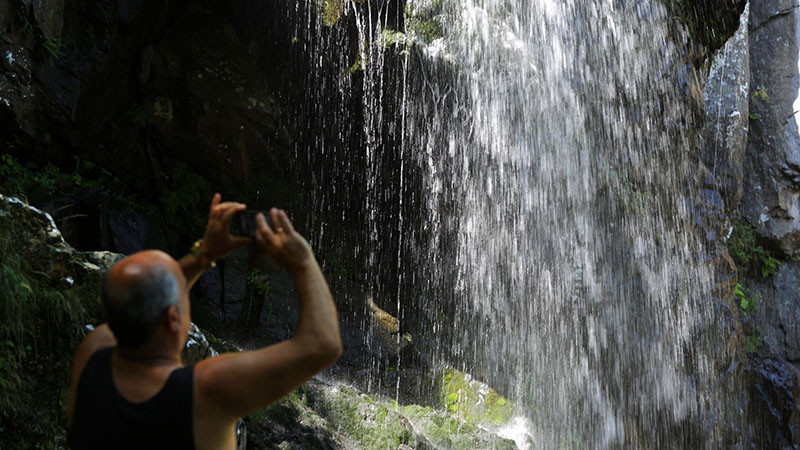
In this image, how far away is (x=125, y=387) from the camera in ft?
Result: 5.56

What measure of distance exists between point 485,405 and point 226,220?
7.64 meters

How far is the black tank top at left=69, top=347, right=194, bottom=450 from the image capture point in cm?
164

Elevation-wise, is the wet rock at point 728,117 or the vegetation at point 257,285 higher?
the wet rock at point 728,117

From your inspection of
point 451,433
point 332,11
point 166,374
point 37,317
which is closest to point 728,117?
point 332,11

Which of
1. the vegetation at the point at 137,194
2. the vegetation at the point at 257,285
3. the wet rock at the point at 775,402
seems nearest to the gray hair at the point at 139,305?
the vegetation at the point at 137,194

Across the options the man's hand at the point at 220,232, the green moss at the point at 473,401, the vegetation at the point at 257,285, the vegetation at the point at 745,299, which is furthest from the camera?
the vegetation at the point at 745,299

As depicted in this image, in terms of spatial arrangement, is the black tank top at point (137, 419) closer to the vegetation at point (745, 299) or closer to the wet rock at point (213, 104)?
the wet rock at point (213, 104)

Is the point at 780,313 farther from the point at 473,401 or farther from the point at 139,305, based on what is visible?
the point at 139,305

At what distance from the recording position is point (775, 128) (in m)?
13.4

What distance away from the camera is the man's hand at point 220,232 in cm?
188

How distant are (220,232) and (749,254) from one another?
43.8 feet

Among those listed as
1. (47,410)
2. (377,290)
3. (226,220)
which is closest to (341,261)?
(377,290)

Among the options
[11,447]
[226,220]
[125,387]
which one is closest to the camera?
[125,387]

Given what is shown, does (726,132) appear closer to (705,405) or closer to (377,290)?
(705,405)
